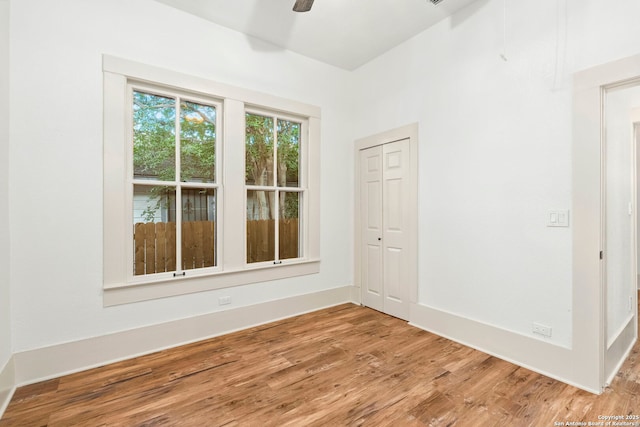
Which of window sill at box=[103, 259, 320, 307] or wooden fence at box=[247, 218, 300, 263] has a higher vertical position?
wooden fence at box=[247, 218, 300, 263]

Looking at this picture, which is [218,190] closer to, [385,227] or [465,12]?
[385,227]

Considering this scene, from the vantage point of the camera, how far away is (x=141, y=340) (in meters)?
2.59

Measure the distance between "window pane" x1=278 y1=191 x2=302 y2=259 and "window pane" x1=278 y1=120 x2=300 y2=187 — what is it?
0.56 ft

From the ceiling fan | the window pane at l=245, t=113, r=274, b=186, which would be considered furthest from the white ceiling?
the window pane at l=245, t=113, r=274, b=186

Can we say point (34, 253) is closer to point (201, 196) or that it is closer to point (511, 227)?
point (201, 196)

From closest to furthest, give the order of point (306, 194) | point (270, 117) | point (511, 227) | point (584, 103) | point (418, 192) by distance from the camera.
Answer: point (584, 103) → point (511, 227) → point (418, 192) → point (270, 117) → point (306, 194)

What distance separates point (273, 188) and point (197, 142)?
0.94 meters

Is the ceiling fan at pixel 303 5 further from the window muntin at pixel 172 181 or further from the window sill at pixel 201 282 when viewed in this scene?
the window sill at pixel 201 282

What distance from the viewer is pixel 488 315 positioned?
8.63ft

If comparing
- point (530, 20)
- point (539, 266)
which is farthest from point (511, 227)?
point (530, 20)

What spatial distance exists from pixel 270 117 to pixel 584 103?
2.83m

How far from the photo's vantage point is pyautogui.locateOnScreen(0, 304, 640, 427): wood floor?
1.80 m

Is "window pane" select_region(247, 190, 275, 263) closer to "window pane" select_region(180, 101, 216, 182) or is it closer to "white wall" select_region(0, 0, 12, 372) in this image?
"window pane" select_region(180, 101, 216, 182)

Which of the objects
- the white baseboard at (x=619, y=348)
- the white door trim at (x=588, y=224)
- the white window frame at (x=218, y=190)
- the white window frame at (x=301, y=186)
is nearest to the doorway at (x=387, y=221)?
the white window frame at (x=218, y=190)
